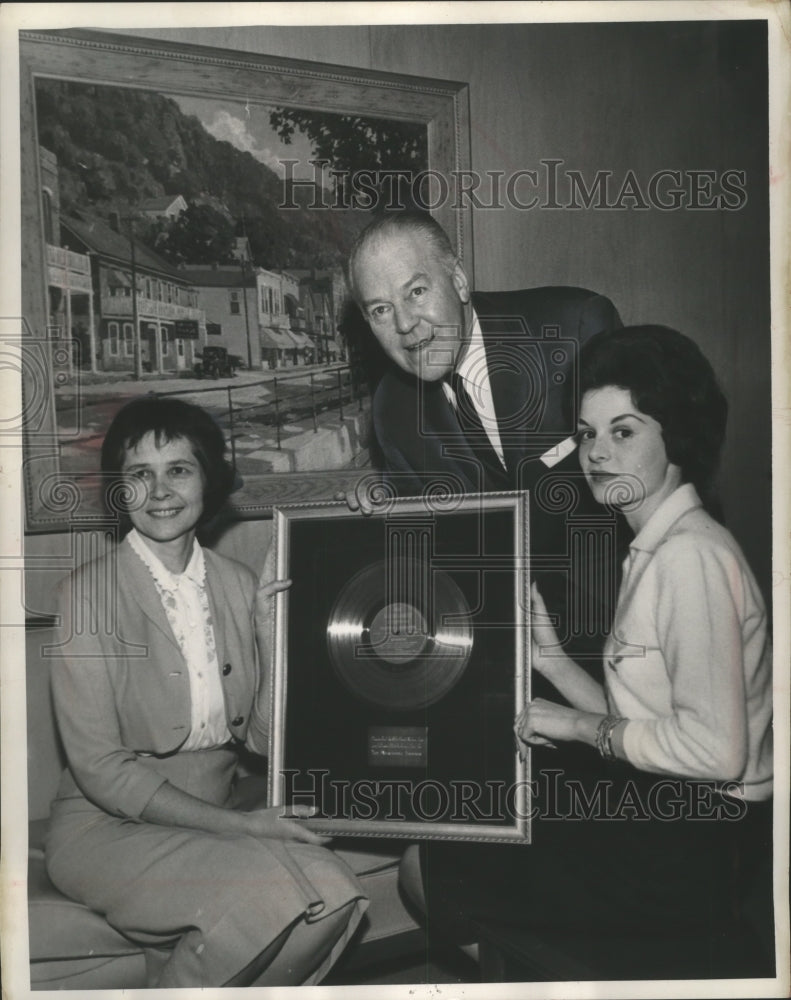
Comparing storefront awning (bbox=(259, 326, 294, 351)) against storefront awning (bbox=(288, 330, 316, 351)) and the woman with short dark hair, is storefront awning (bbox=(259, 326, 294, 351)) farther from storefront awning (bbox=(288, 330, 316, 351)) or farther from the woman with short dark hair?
the woman with short dark hair

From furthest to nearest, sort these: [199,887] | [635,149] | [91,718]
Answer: [635,149]
[91,718]
[199,887]

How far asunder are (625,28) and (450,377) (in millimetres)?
1141

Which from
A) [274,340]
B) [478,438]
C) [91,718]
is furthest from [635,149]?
[91,718]

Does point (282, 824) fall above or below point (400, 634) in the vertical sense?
below

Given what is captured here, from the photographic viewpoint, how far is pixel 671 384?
9.32ft

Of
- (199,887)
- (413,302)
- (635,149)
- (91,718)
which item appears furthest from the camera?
(635,149)

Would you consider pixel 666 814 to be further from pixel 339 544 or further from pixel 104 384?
pixel 104 384

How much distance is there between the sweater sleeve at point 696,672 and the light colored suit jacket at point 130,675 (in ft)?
3.59

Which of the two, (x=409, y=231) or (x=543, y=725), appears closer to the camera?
(x=543, y=725)

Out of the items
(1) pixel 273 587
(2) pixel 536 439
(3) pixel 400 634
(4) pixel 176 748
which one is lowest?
(4) pixel 176 748

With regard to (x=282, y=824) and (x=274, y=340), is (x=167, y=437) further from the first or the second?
(x=282, y=824)

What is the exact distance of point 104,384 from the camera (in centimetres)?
286

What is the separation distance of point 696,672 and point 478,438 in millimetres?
879

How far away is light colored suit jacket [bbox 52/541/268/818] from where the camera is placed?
2.74 metres
